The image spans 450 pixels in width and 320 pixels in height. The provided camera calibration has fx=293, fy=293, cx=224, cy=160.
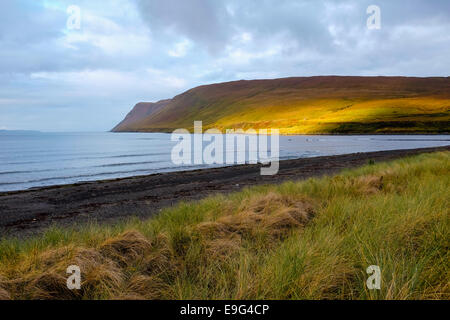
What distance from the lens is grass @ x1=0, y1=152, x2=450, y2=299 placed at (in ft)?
9.68

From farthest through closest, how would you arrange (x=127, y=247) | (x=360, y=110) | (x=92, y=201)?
(x=360, y=110), (x=92, y=201), (x=127, y=247)

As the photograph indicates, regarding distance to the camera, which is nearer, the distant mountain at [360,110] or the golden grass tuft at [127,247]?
the golden grass tuft at [127,247]

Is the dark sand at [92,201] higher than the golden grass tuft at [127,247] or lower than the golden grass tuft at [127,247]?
lower

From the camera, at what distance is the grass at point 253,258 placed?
2951 millimetres

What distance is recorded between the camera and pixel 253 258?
364 centimetres

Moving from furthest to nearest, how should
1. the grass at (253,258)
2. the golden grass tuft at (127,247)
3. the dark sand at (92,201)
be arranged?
the dark sand at (92,201) < the golden grass tuft at (127,247) < the grass at (253,258)

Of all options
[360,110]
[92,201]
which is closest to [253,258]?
[92,201]

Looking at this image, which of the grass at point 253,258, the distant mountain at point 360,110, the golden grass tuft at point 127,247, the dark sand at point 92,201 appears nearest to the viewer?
the grass at point 253,258

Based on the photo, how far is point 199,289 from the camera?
3.18 metres

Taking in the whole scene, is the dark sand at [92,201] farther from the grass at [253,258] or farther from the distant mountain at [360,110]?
the distant mountain at [360,110]

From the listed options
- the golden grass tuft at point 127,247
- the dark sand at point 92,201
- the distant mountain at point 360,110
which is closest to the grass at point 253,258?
the golden grass tuft at point 127,247

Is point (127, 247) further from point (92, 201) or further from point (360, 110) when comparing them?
point (360, 110)
